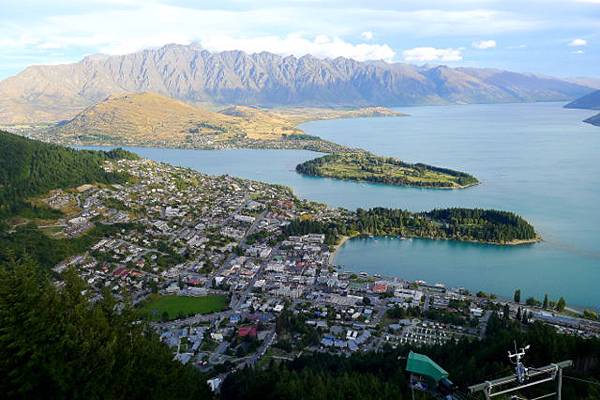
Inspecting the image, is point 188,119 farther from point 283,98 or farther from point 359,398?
point 283,98

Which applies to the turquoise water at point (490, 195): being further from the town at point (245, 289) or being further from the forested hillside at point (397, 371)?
the forested hillside at point (397, 371)

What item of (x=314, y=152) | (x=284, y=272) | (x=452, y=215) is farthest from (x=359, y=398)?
(x=314, y=152)

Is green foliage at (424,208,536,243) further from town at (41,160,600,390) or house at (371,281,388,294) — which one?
house at (371,281,388,294)

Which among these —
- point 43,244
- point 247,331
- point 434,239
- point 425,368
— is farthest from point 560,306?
point 43,244

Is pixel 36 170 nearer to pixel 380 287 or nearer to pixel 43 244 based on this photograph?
pixel 43 244

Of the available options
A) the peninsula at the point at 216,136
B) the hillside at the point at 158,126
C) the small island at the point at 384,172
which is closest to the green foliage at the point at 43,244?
the small island at the point at 384,172

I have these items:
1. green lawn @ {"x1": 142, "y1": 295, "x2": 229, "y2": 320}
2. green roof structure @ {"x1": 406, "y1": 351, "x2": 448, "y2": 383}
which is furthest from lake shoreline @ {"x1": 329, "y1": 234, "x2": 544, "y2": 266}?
green roof structure @ {"x1": 406, "y1": 351, "x2": 448, "y2": 383}
